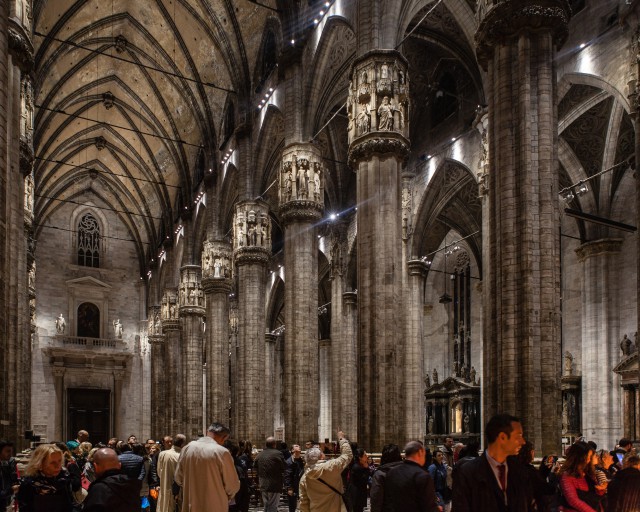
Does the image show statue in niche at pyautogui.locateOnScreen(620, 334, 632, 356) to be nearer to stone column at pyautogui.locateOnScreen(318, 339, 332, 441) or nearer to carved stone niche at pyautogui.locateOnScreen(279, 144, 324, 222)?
carved stone niche at pyautogui.locateOnScreen(279, 144, 324, 222)

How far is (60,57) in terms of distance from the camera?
3009cm

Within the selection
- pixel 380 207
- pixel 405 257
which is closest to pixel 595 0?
pixel 380 207

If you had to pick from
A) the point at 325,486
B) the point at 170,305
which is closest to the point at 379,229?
the point at 325,486

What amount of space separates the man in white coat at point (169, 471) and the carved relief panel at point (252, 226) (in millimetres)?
16514

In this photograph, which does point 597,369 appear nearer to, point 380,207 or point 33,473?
point 380,207

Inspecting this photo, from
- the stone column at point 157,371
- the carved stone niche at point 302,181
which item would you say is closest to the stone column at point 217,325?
the carved stone niche at point 302,181

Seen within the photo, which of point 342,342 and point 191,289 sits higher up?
point 191,289

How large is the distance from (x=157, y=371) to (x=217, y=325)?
13.0 m

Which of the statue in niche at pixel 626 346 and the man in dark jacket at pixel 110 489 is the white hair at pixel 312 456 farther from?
the statue in niche at pixel 626 346

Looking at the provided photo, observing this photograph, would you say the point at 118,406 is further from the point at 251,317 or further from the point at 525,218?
the point at 525,218

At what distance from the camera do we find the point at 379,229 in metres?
15.6

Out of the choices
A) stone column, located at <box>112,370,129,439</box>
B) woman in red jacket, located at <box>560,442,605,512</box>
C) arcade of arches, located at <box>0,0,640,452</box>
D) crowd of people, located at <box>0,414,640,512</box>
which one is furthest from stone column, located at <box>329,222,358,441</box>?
woman in red jacket, located at <box>560,442,605,512</box>

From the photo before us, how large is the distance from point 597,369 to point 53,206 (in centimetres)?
3288

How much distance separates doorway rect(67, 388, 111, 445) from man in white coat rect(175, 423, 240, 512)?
123 feet
